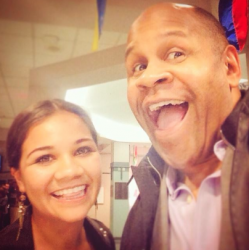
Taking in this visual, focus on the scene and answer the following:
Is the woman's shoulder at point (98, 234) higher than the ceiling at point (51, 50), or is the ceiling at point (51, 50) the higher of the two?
the ceiling at point (51, 50)

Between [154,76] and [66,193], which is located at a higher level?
[154,76]

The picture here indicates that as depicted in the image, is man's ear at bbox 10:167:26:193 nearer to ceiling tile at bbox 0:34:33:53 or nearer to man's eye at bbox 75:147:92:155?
man's eye at bbox 75:147:92:155

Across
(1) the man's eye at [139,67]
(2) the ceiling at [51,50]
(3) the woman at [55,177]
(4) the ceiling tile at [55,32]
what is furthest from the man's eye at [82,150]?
(4) the ceiling tile at [55,32]

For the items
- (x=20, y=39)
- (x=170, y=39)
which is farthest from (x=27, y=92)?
(x=170, y=39)

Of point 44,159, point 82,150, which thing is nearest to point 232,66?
point 82,150

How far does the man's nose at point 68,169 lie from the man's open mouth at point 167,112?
24cm

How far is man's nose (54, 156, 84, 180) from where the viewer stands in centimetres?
76

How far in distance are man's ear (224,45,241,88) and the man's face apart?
0.02 m

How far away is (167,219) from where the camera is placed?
2.30 ft

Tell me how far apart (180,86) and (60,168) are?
1.26 feet

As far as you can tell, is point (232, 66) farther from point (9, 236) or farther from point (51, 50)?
point (9, 236)

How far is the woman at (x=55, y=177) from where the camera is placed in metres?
0.76

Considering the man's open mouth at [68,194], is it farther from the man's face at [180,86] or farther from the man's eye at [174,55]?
the man's eye at [174,55]

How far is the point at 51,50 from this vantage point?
908 millimetres
